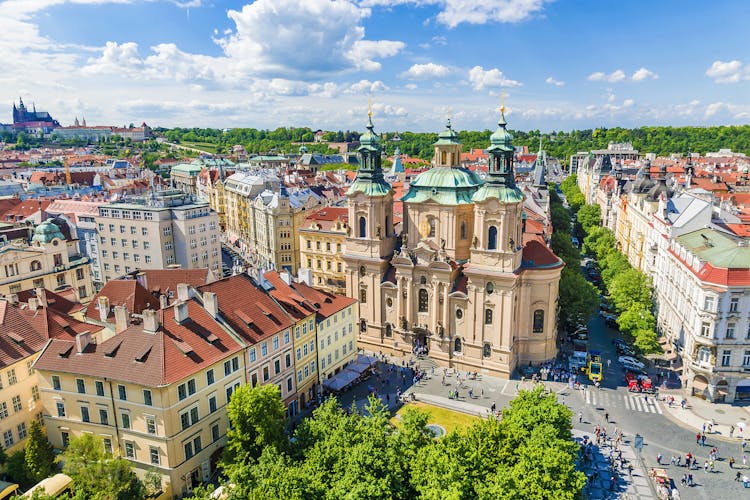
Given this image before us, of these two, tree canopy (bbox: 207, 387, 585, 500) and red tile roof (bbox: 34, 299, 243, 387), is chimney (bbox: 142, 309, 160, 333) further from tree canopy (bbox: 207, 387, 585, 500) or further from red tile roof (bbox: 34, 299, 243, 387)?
tree canopy (bbox: 207, 387, 585, 500)

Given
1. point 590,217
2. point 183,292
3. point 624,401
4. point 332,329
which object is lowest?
point 624,401

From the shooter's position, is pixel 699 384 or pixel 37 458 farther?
pixel 699 384

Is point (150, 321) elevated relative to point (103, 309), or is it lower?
elevated

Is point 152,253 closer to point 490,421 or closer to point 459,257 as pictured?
point 459,257

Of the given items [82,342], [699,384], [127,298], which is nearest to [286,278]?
[127,298]

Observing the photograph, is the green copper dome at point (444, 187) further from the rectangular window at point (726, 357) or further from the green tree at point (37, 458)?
the green tree at point (37, 458)

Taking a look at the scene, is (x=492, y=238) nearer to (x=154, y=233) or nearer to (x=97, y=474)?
(x=97, y=474)

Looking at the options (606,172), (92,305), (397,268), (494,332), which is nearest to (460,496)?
(494,332)

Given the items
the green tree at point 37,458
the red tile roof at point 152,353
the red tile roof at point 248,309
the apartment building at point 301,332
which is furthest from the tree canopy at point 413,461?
the green tree at point 37,458
